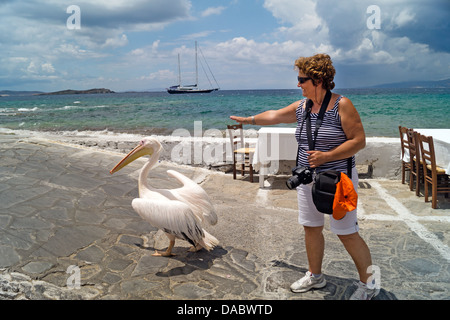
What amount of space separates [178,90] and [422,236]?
7040cm

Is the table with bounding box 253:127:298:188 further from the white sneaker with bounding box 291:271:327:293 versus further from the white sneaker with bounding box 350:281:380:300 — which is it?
the white sneaker with bounding box 350:281:380:300

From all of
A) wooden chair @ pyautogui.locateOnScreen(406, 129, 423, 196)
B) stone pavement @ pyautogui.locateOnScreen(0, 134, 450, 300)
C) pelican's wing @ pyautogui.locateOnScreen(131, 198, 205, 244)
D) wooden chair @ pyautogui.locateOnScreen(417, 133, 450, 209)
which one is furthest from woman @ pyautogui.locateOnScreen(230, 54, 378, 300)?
wooden chair @ pyautogui.locateOnScreen(406, 129, 423, 196)

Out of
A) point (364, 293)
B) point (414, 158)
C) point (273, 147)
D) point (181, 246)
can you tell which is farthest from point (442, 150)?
point (181, 246)

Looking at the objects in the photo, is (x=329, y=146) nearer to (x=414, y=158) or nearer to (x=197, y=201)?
(x=197, y=201)

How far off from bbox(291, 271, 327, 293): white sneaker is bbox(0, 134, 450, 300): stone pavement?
0.06 metres

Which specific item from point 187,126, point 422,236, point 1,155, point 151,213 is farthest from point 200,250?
point 187,126

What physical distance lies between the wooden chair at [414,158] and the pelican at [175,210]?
3896 millimetres

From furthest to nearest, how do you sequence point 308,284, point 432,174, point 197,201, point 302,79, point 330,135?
point 432,174 < point 197,201 < point 308,284 < point 302,79 < point 330,135

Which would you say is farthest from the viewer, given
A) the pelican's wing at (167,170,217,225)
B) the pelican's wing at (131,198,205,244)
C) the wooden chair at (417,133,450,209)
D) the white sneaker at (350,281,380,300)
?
the wooden chair at (417,133,450,209)

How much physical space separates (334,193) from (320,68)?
3.01ft

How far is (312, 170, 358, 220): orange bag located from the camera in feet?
7.84

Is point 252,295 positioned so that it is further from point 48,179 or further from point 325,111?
point 48,179

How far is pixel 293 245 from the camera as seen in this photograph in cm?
399

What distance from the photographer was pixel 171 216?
10.9 ft
